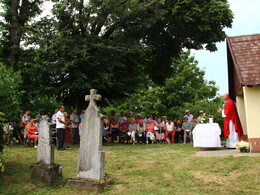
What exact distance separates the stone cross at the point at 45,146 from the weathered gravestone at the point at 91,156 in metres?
0.97

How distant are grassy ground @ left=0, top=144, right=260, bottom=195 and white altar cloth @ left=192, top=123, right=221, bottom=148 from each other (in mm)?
2443

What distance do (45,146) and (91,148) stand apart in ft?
4.85

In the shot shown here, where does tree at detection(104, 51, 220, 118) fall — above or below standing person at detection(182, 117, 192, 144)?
above

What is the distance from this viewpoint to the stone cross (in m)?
8.05

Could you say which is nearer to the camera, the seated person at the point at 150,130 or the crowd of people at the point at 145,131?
the seated person at the point at 150,130

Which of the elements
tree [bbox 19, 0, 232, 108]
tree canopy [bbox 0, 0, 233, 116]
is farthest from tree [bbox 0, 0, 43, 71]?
tree [bbox 19, 0, 232, 108]

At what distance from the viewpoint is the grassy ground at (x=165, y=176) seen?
6867mm

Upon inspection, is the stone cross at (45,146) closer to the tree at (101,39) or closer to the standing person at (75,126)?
the tree at (101,39)

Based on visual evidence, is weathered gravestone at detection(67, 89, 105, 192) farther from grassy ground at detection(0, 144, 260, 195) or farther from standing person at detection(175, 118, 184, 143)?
standing person at detection(175, 118, 184, 143)

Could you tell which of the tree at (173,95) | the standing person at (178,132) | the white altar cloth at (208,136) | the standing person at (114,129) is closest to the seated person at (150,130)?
the standing person at (178,132)

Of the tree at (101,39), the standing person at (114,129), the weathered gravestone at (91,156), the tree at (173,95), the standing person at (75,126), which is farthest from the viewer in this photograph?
the tree at (173,95)

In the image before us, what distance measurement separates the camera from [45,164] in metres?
8.07

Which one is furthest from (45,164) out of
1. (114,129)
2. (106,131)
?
(114,129)

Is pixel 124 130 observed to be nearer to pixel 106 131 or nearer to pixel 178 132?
pixel 106 131
